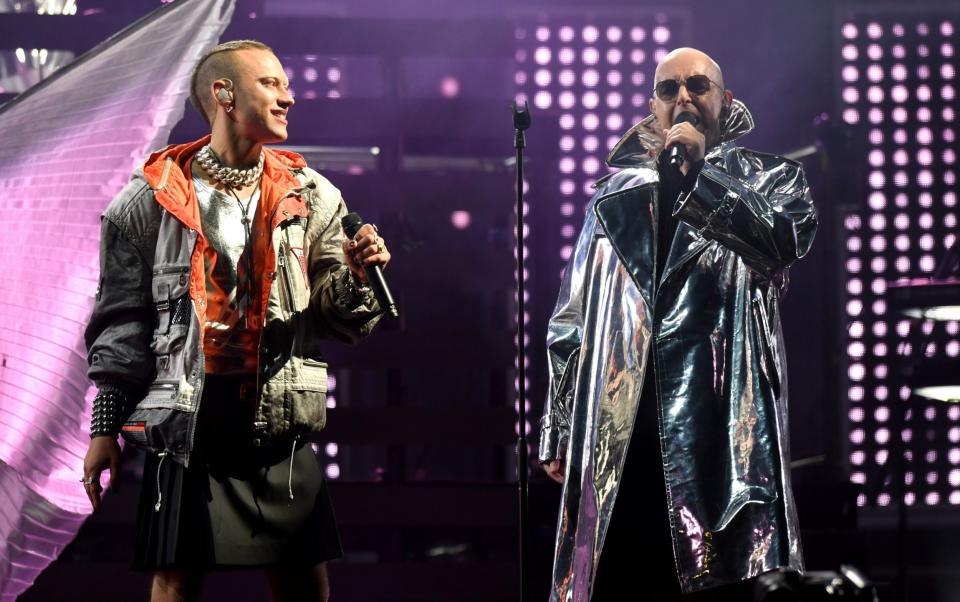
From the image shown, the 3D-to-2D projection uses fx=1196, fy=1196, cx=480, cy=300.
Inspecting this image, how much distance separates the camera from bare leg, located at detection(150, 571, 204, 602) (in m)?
2.20

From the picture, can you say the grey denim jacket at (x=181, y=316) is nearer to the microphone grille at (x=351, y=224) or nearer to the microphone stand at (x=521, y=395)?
the microphone grille at (x=351, y=224)

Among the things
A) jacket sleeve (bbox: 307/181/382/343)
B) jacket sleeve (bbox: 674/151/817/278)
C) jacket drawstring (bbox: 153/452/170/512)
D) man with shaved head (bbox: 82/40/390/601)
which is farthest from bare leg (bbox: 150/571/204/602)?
jacket sleeve (bbox: 674/151/817/278)

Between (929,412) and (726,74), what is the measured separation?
168 centimetres

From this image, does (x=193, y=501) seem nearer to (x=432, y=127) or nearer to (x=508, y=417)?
(x=508, y=417)

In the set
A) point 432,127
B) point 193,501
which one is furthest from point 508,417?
point 193,501

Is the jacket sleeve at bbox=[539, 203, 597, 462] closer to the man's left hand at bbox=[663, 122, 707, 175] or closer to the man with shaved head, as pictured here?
the man's left hand at bbox=[663, 122, 707, 175]

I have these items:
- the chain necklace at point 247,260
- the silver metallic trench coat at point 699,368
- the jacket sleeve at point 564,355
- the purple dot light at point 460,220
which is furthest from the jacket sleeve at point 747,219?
the purple dot light at point 460,220

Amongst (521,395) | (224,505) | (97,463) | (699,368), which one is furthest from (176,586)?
(699,368)

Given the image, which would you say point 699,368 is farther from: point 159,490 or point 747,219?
point 159,490

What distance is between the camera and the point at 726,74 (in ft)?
16.0

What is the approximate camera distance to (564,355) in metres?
2.75

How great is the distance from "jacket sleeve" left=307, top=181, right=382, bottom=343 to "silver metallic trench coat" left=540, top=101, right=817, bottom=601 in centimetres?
56

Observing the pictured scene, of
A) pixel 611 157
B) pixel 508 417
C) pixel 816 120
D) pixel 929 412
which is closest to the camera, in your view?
pixel 611 157

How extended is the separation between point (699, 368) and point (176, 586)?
1123mm
